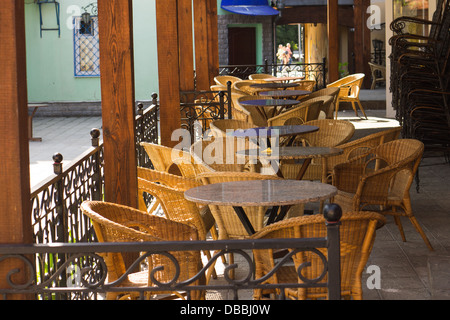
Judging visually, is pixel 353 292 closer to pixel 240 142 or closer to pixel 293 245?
pixel 293 245

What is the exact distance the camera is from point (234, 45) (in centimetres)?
2339

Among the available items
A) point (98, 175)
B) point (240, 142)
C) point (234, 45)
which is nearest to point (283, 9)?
point (234, 45)

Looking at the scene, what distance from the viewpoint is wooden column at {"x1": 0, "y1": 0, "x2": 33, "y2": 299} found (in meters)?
2.59

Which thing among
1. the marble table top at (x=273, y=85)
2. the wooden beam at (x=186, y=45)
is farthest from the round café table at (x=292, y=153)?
the marble table top at (x=273, y=85)

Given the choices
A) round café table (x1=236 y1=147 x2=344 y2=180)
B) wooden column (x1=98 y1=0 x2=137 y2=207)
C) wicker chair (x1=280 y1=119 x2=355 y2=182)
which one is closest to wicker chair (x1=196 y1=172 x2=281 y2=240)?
wooden column (x1=98 y1=0 x2=137 y2=207)

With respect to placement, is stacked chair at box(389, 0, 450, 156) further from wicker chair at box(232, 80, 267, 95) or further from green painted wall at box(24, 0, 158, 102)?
green painted wall at box(24, 0, 158, 102)

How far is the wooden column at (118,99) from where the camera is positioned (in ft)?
14.5

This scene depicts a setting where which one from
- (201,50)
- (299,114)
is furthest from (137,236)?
(201,50)

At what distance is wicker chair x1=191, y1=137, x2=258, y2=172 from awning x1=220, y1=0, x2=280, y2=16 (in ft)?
53.8

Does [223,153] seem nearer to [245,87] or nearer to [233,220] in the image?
[233,220]

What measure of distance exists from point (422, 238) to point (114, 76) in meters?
2.47

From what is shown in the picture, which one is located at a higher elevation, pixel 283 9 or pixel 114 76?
pixel 283 9

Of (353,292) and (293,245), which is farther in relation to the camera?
(353,292)
